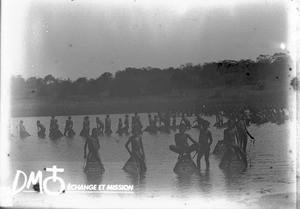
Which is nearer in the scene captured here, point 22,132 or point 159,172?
point 159,172

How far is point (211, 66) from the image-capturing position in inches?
98.2

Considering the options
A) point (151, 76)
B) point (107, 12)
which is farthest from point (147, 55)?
point (107, 12)

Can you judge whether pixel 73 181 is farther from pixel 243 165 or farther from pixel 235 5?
pixel 235 5

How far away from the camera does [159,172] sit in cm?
252

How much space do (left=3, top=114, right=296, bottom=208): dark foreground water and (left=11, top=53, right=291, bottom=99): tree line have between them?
0.56 feet

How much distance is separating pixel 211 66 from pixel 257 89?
1.00ft

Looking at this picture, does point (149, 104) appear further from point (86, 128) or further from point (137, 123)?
point (86, 128)

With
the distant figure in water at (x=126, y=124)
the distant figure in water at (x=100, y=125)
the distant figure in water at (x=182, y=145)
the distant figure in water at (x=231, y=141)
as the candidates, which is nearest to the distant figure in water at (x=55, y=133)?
the distant figure in water at (x=100, y=125)

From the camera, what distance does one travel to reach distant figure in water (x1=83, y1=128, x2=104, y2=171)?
2.57 meters

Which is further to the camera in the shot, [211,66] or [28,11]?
[28,11]

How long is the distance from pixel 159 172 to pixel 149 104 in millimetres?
420

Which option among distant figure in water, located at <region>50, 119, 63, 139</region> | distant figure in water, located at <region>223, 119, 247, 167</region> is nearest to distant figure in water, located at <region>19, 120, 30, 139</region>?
distant figure in water, located at <region>50, 119, 63, 139</region>

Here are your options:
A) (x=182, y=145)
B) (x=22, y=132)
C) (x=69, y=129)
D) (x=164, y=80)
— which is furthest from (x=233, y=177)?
(x=22, y=132)

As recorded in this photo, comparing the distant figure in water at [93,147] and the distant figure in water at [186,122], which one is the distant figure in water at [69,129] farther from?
the distant figure in water at [186,122]
